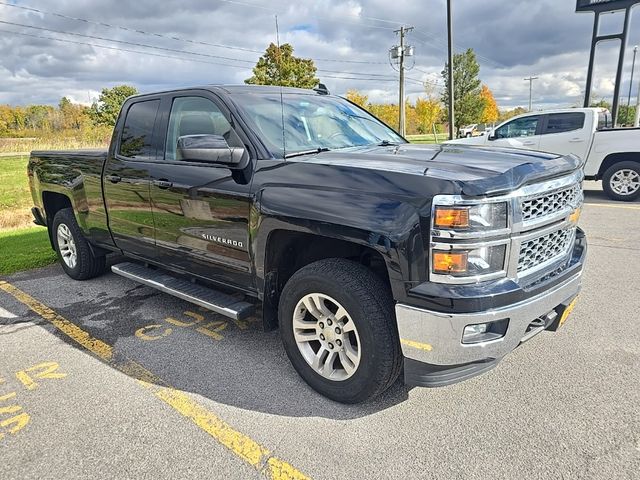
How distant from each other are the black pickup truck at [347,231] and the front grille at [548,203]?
1 cm

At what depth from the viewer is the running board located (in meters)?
3.28

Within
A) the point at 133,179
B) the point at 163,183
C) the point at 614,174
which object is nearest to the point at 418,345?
the point at 163,183

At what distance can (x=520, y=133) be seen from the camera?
10.9m

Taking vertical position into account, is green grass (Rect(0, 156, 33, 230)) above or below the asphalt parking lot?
below

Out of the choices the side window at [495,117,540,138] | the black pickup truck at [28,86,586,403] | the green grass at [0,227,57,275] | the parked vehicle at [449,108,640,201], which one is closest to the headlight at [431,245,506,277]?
the black pickup truck at [28,86,586,403]

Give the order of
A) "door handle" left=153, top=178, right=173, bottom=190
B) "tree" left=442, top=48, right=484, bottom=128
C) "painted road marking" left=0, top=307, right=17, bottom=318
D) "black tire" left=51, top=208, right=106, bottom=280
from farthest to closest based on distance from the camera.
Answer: "tree" left=442, top=48, right=484, bottom=128 < "black tire" left=51, top=208, right=106, bottom=280 < "painted road marking" left=0, top=307, right=17, bottom=318 < "door handle" left=153, top=178, right=173, bottom=190

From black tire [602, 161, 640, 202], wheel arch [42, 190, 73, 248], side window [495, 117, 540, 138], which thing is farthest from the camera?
side window [495, 117, 540, 138]

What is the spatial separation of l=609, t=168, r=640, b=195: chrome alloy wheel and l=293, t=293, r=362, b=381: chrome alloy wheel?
9329 millimetres

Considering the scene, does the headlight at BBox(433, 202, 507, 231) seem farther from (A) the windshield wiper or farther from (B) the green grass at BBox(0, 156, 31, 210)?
(B) the green grass at BBox(0, 156, 31, 210)

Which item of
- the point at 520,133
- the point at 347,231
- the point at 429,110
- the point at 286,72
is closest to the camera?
the point at 347,231

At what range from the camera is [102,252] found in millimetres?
5160

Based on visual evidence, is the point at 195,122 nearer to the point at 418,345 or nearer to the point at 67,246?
the point at 418,345

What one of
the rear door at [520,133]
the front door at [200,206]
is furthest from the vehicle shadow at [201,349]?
the rear door at [520,133]

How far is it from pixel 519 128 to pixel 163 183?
31.6ft
